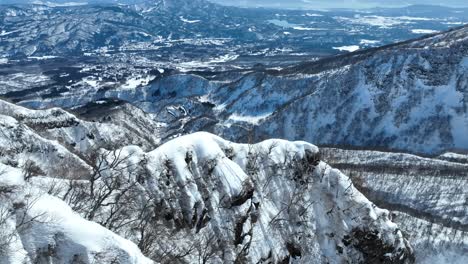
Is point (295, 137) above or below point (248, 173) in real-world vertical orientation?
below

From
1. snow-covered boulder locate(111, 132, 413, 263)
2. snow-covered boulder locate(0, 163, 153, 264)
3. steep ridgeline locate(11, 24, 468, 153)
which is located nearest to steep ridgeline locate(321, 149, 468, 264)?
snow-covered boulder locate(111, 132, 413, 263)

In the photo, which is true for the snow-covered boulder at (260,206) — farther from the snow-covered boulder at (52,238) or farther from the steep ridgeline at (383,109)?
the steep ridgeline at (383,109)

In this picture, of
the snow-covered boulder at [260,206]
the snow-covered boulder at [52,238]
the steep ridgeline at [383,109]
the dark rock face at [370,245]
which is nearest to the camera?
the snow-covered boulder at [52,238]

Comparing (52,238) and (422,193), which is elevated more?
(52,238)

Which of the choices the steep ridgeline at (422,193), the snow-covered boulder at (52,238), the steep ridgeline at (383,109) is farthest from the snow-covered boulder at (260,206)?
the steep ridgeline at (383,109)

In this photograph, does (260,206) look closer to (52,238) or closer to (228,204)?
(228,204)

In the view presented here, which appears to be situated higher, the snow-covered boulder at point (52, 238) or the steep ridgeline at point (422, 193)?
the snow-covered boulder at point (52, 238)

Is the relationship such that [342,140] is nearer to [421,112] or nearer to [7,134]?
[421,112]

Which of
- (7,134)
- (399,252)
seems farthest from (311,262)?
(7,134)

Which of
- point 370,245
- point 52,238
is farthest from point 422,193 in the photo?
point 52,238
